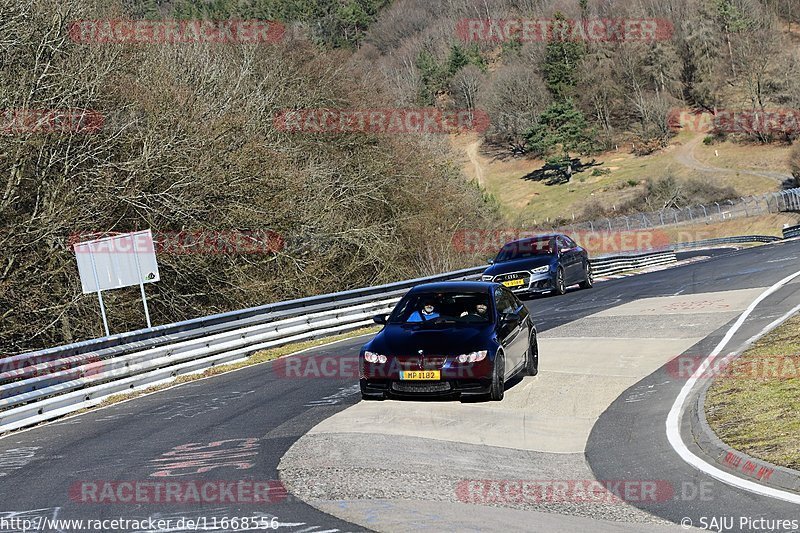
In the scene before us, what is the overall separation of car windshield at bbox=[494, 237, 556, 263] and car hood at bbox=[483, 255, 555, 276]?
9.7 inches

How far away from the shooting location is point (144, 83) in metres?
29.9

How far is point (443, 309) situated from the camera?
13.4m

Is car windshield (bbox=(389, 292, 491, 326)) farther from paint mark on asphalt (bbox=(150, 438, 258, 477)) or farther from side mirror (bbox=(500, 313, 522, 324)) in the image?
paint mark on asphalt (bbox=(150, 438, 258, 477))

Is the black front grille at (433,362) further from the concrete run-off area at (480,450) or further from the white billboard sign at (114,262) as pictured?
the white billboard sign at (114,262)

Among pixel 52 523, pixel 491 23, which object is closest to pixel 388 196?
pixel 52 523

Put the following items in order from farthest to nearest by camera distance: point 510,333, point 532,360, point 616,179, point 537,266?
point 616,179
point 537,266
point 532,360
point 510,333

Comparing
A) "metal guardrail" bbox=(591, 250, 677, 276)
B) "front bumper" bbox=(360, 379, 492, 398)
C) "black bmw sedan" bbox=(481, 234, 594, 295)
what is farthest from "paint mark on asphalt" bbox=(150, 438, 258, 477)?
"metal guardrail" bbox=(591, 250, 677, 276)
